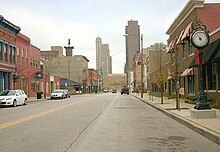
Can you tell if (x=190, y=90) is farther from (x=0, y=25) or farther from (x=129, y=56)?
(x=129, y=56)

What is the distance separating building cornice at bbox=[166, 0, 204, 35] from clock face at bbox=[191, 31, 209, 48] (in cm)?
1518

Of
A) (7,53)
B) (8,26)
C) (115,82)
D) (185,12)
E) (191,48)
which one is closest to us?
(191,48)

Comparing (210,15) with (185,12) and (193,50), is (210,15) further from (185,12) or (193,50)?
(185,12)

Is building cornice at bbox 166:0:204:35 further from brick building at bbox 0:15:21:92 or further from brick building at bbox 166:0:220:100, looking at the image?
brick building at bbox 0:15:21:92

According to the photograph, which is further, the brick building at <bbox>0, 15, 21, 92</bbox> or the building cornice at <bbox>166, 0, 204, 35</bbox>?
the brick building at <bbox>0, 15, 21, 92</bbox>

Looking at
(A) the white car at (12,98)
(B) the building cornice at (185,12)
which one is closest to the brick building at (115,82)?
(B) the building cornice at (185,12)

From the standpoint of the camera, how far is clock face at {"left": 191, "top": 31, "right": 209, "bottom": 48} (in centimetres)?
1673

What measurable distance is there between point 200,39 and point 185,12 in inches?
727

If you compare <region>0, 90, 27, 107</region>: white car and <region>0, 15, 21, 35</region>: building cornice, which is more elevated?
<region>0, 15, 21, 35</region>: building cornice

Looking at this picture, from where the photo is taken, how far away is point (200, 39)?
16.8 meters

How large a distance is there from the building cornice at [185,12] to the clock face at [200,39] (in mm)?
15177

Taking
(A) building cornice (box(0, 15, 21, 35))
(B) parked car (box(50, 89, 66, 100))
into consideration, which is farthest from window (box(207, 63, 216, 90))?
(B) parked car (box(50, 89, 66, 100))

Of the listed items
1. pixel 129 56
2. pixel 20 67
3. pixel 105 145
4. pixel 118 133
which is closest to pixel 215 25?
pixel 118 133

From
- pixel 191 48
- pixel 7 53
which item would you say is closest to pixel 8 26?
pixel 7 53
